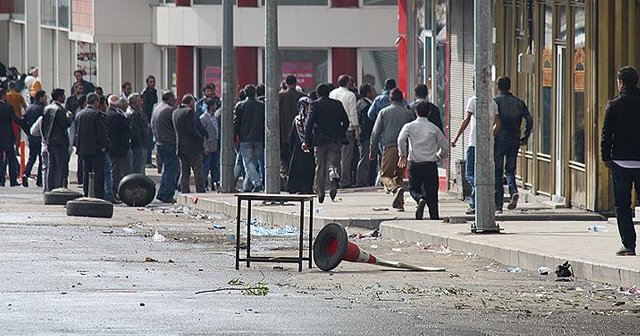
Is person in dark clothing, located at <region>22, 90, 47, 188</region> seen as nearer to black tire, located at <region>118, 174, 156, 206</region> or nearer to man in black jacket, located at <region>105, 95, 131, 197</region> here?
man in black jacket, located at <region>105, 95, 131, 197</region>

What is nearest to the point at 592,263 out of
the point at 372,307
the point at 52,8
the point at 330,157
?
the point at 372,307

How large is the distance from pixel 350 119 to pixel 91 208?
640 centimetres

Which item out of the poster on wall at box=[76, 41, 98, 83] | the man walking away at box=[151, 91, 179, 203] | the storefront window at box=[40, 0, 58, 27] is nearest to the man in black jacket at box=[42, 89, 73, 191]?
the man walking away at box=[151, 91, 179, 203]

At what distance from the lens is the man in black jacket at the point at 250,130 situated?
28.5 m

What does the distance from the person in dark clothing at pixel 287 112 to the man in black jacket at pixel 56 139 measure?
3.35 m

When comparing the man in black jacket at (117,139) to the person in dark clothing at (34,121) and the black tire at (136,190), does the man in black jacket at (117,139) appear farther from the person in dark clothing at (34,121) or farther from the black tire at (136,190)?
the person in dark clothing at (34,121)

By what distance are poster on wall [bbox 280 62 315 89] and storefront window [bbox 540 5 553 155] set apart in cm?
1737

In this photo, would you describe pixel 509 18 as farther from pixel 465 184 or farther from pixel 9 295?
pixel 9 295

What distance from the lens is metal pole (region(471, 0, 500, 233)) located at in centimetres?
1903

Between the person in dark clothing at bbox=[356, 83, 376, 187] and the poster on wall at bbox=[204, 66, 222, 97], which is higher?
the poster on wall at bbox=[204, 66, 222, 97]

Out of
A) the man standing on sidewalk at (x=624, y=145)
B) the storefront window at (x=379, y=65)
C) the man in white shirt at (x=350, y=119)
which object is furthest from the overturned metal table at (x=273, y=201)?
the storefront window at (x=379, y=65)

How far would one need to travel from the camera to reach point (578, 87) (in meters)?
22.8

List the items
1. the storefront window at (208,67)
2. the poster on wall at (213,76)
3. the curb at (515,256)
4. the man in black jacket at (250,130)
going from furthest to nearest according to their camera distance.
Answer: the storefront window at (208,67) < the poster on wall at (213,76) < the man in black jacket at (250,130) < the curb at (515,256)

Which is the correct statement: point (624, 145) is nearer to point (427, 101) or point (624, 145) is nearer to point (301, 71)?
point (427, 101)
